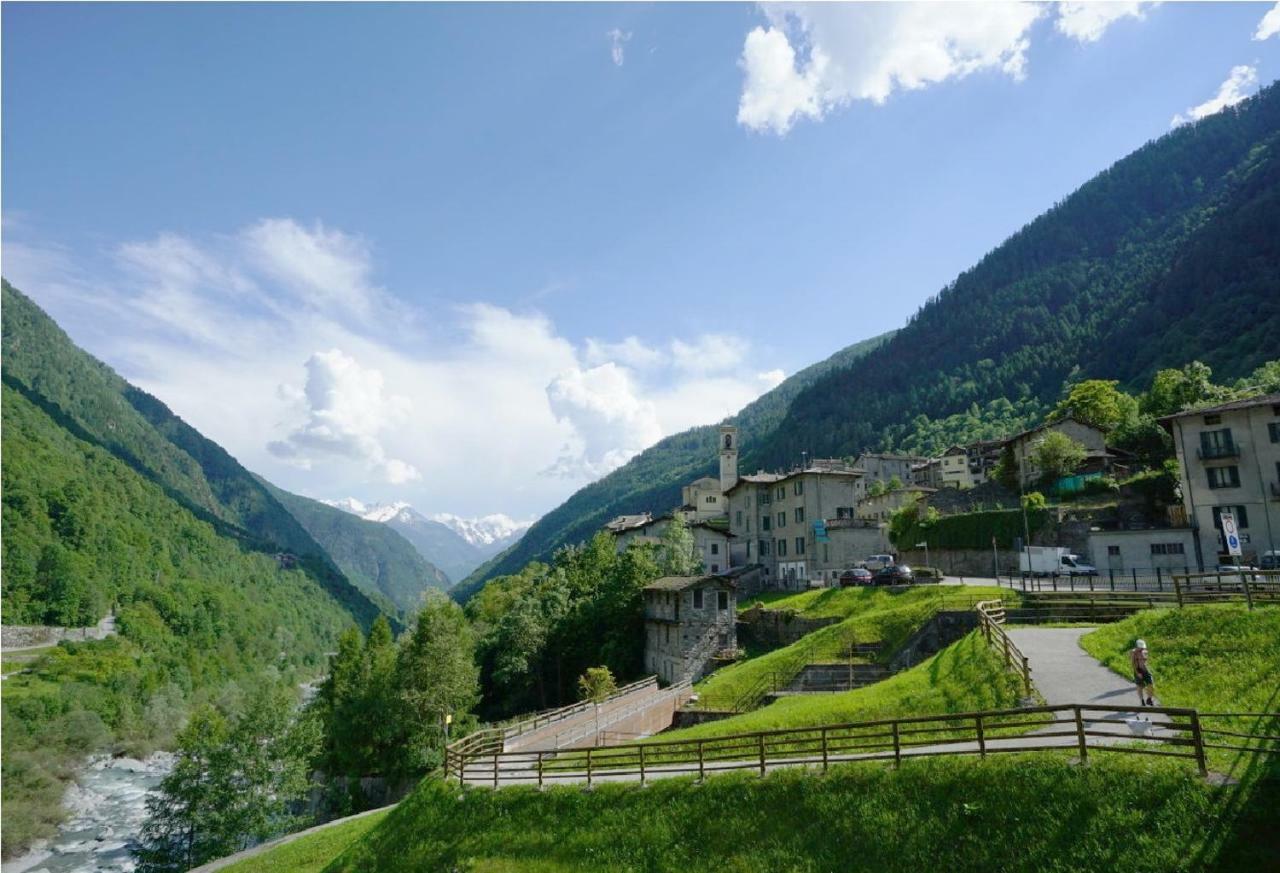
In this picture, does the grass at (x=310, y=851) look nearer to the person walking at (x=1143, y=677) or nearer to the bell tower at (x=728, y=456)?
the person walking at (x=1143, y=677)

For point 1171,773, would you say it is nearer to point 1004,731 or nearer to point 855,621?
point 1004,731

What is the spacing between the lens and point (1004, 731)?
19.1 m

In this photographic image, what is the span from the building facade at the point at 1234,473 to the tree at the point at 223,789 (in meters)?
61.5

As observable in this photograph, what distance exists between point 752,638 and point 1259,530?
34119mm

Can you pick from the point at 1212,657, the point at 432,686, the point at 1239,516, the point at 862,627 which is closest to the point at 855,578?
the point at 862,627

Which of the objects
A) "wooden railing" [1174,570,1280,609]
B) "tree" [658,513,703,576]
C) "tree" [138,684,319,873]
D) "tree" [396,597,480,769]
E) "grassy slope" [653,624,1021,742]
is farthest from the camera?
"tree" [658,513,703,576]

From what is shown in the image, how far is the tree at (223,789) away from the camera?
Result: 4325 centimetres

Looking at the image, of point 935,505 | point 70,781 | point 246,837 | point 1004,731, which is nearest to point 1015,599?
point 1004,731

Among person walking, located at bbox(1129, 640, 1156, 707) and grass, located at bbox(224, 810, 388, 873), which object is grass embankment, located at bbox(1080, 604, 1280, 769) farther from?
grass, located at bbox(224, 810, 388, 873)

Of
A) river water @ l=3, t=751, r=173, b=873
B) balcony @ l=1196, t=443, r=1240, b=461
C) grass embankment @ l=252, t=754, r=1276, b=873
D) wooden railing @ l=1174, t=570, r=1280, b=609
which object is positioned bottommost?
river water @ l=3, t=751, r=173, b=873

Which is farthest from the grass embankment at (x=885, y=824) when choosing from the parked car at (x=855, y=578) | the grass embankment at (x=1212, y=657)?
the parked car at (x=855, y=578)

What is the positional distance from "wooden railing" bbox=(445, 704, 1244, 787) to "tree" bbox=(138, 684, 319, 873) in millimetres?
24522

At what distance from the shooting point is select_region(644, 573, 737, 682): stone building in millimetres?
53969

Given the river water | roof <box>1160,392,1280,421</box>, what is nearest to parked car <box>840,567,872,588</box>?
roof <box>1160,392,1280,421</box>
